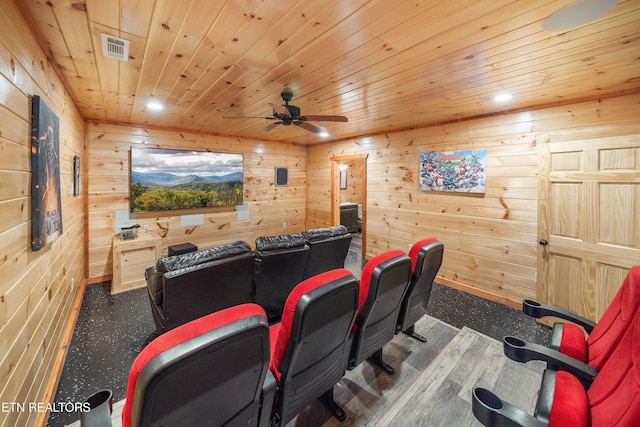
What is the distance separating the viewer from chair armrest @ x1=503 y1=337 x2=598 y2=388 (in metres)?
1.20

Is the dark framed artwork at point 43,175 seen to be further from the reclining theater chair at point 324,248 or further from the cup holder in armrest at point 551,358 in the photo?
the cup holder in armrest at point 551,358

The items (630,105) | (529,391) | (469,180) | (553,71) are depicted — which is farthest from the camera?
(469,180)

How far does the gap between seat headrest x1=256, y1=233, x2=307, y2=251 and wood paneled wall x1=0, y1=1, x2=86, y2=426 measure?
1.44 meters

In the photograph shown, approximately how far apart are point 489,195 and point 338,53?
2.81 meters

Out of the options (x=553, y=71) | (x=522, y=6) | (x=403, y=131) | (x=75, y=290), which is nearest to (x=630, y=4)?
(x=522, y=6)

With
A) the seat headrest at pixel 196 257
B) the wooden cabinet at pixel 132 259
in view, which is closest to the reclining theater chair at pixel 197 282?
the seat headrest at pixel 196 257

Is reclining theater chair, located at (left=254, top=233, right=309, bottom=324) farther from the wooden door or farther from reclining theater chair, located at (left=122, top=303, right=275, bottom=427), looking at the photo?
the wooden door

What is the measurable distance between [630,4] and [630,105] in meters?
1.76

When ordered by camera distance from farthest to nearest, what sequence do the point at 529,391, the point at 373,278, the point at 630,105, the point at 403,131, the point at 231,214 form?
the point at 231,214 < the point at 403,131 < the point at 630,105 < the point at 529,391 < the point at 373,278

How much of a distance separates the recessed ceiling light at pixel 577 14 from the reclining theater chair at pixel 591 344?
1315 millimetres

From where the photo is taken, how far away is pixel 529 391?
76.4 inches

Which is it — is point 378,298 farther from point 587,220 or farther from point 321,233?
point 587,220

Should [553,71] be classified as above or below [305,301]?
above

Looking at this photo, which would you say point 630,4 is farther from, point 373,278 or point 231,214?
point 231,214
